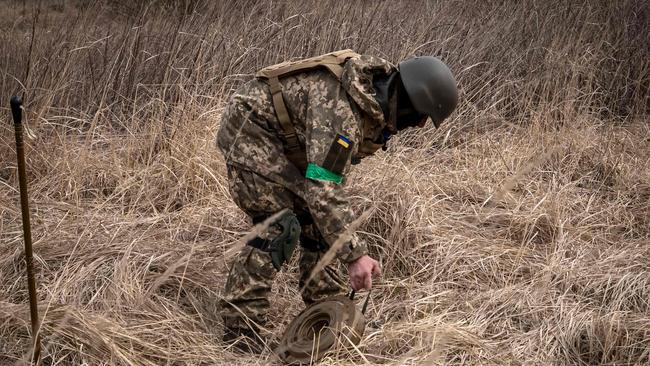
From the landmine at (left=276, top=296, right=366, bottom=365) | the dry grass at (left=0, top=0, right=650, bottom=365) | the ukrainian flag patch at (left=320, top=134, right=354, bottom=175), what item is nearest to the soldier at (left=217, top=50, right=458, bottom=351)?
the ukrainian flag patch at (left=320, top=134, right=354, bottom=175)

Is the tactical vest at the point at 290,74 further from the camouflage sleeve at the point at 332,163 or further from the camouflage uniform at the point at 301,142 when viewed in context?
the camouflage sleeve at the point at 332,163

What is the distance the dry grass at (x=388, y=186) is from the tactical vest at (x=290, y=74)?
0.76m

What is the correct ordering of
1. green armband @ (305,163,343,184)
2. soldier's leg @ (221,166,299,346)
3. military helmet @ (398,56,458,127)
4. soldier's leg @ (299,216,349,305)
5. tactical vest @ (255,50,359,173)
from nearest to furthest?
green armband @ (305,163,343,184), military helmet @ (398,56,458,127), tactical vest @ (255,50,359,173), soldier's leg @ (221,166,299,346), soldier's leg @ (299,216,349,305)

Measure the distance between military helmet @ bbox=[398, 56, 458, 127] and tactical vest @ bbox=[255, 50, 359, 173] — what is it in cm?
27

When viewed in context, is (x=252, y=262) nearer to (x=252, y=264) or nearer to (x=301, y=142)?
(x=252, y=264)

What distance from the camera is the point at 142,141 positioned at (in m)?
5.08

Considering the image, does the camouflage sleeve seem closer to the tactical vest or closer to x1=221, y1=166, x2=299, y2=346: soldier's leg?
the tactical vest

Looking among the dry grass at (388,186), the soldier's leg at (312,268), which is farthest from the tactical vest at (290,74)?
the dry grass at (388,186)

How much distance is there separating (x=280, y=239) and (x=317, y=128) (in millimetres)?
560

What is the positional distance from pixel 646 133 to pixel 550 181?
5.04ft

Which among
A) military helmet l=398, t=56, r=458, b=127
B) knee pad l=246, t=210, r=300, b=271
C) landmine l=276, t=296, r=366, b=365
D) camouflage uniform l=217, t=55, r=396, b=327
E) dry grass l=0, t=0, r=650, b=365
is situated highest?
military helmet l=398, t=56, r=458, b=127

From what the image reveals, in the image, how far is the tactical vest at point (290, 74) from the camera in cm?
312

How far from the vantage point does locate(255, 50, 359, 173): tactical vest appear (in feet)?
10.2

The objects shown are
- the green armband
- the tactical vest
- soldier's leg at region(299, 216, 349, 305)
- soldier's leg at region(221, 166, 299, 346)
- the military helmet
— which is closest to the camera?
the green armband
